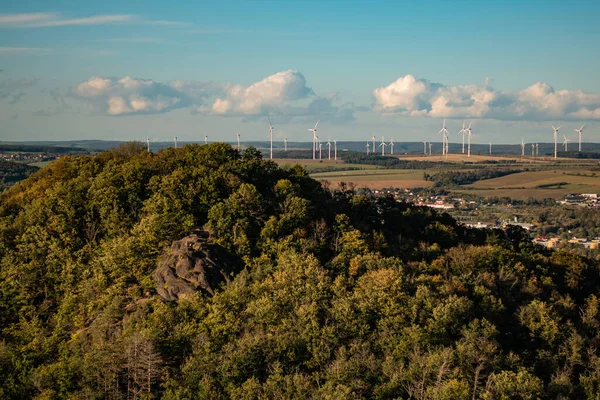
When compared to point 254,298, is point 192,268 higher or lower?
higher

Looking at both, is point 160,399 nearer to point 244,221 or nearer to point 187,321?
point 187,321

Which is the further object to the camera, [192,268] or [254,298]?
[192,268]

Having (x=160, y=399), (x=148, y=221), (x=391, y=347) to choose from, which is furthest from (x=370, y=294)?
(x=148, y=221)

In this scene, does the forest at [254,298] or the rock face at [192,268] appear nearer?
the forest at [254,298]

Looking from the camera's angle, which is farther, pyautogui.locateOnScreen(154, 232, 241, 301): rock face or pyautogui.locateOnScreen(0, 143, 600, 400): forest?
pyautogui.locateOnScreen(154, 232, 241, 301): rock face
